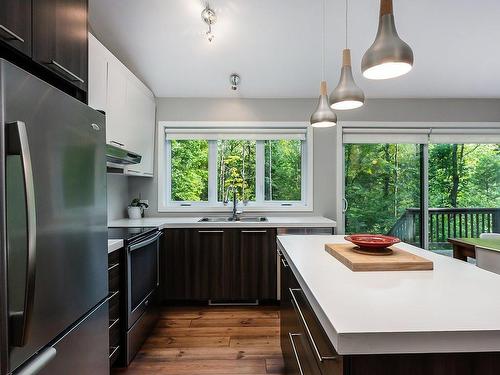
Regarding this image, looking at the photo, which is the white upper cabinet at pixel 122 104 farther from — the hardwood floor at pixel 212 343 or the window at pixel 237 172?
the hardwood floor at pixel 212 343

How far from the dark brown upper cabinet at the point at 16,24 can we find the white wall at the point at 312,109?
2267 millimetres

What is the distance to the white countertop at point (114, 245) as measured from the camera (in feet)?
5.72

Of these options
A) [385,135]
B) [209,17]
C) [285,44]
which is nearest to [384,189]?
[385,135]

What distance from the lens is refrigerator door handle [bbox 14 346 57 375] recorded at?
0.90 metres

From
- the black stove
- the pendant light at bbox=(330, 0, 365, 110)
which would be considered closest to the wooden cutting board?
the pendant light at bbox=(330, 0, 365, 110)

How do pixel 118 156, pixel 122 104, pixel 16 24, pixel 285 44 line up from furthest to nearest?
pixel 285 44, pixel 122 104, pixel 118 156, pixel 16 24

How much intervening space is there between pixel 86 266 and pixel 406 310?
1.24m

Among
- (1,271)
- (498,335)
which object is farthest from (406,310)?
(1,271)

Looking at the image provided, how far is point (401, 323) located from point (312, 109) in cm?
300

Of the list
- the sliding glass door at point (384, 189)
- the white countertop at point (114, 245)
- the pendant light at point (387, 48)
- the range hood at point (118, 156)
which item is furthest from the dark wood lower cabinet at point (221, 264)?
the pendant light at point (387, 48)

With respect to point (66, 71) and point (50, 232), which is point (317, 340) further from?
point (66, 71)

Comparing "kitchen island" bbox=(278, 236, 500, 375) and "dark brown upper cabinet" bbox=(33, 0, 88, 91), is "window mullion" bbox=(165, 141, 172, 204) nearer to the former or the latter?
"dark brown upper cabinet" bbox=(33, 0, 88, 91)

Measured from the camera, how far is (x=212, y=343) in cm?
231

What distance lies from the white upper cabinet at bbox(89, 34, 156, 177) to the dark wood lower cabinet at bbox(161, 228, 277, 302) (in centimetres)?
92
